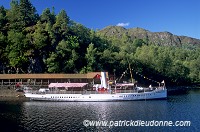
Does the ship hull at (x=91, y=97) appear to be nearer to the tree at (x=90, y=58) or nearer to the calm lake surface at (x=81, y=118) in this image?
the calm lake surface at (x=81, y=118)

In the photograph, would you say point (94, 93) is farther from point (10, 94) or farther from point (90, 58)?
point (90, 58)

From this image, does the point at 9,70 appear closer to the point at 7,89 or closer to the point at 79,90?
the point at 7,89

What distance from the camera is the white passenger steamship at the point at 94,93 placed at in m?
98.8

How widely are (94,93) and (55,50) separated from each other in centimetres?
4174

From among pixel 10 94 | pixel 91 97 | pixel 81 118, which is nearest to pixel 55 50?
pixel 10 94

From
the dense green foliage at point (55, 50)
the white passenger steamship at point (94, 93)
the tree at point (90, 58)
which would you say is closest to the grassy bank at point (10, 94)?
the white passenger steamship at point (94, 93)

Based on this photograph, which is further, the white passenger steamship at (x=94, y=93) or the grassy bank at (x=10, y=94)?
the grassy bank at (x=10, y=94)

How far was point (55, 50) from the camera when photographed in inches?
5246

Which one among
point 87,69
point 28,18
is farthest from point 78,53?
point 28,18

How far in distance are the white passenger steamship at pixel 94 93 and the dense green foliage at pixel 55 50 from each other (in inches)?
887

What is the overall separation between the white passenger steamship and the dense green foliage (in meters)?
22.5

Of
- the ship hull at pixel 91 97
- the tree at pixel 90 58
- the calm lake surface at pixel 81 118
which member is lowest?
the calm lake surface at pixel 81 118

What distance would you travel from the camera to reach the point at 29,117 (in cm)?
6419

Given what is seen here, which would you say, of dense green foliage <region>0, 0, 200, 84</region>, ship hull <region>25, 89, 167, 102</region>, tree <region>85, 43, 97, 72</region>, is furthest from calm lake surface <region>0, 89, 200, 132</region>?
tree <region>85, 43, 97, 72</region>
